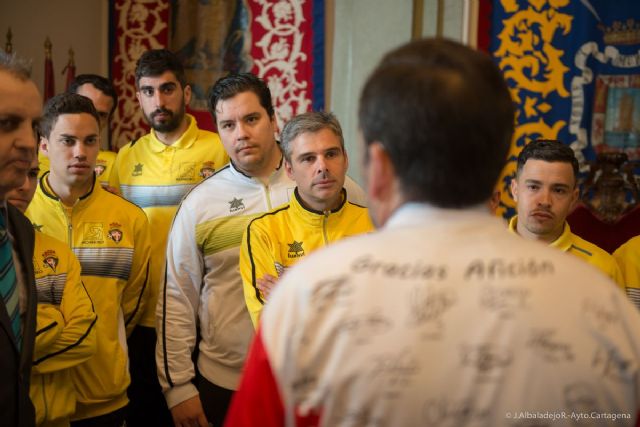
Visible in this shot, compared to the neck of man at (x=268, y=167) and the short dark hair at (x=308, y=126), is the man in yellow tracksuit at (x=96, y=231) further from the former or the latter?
the short dark hair at (x=308, y=126)

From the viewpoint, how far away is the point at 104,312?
2.51 m

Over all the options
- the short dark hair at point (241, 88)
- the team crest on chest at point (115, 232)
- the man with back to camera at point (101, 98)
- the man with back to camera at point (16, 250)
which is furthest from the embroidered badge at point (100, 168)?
the man with back to camera at point (16, 250)

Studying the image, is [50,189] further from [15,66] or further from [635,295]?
[635,295]

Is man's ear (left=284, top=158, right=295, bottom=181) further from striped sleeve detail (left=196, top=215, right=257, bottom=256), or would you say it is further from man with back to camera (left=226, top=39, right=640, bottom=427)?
man with back to camera (left=226, top=39, right=640, bottom=427)

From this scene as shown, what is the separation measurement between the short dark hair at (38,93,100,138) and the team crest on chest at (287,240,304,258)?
40.2 inches

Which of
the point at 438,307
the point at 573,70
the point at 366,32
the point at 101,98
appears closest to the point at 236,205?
the point at 101,98

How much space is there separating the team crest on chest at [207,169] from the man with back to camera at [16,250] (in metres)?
1.39

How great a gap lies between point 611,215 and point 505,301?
3.09 meters

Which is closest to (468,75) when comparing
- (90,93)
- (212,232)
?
(212,232)

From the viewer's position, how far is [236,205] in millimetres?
2514

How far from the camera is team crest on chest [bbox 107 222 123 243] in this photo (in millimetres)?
2636

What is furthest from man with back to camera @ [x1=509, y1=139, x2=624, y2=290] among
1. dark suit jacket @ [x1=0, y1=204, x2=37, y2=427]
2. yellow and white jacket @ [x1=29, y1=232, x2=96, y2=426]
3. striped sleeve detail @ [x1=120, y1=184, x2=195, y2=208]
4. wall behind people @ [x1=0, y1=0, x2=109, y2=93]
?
wall behind people @ [x1=0, y1=0, x2=109, y2=93]

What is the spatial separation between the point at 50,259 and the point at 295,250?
77cm

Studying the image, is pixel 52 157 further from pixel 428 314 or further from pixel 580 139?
pixel 580 139
